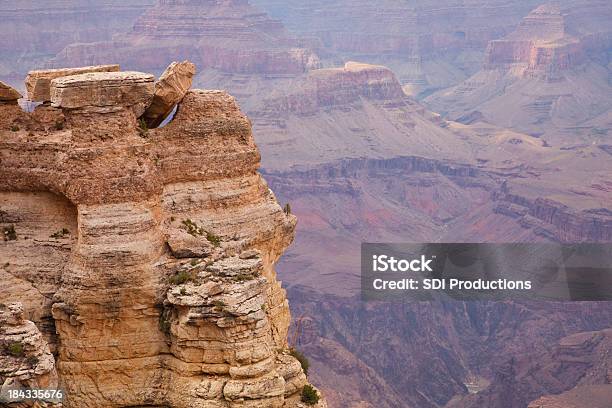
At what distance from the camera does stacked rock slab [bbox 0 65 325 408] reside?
964 inches

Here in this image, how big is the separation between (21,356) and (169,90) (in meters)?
6.26

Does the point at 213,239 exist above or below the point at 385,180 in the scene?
above

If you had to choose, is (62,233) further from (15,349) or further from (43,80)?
(43,80)

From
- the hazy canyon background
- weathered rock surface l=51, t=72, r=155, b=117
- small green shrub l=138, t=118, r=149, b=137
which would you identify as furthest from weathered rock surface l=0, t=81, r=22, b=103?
the hazy canyon background

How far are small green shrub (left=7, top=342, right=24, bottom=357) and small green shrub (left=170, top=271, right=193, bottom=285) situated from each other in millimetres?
3247

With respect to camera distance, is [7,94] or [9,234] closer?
[9,234]

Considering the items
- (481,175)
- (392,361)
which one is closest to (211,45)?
(481,175)

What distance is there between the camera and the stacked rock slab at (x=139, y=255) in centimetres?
2448

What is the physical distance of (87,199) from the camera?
24.5 metres

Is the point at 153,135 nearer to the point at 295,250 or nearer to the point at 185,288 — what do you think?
the point at 185,288

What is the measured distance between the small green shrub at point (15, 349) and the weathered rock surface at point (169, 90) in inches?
227

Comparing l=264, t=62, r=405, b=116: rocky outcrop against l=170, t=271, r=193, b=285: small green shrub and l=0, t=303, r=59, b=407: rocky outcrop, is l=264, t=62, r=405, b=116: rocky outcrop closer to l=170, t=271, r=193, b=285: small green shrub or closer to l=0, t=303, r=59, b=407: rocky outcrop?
l=170, t=271, r=193, b=285: small green shrub

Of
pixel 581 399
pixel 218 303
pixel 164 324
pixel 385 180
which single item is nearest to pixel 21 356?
pixel 164 324

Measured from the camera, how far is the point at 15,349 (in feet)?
76.6
